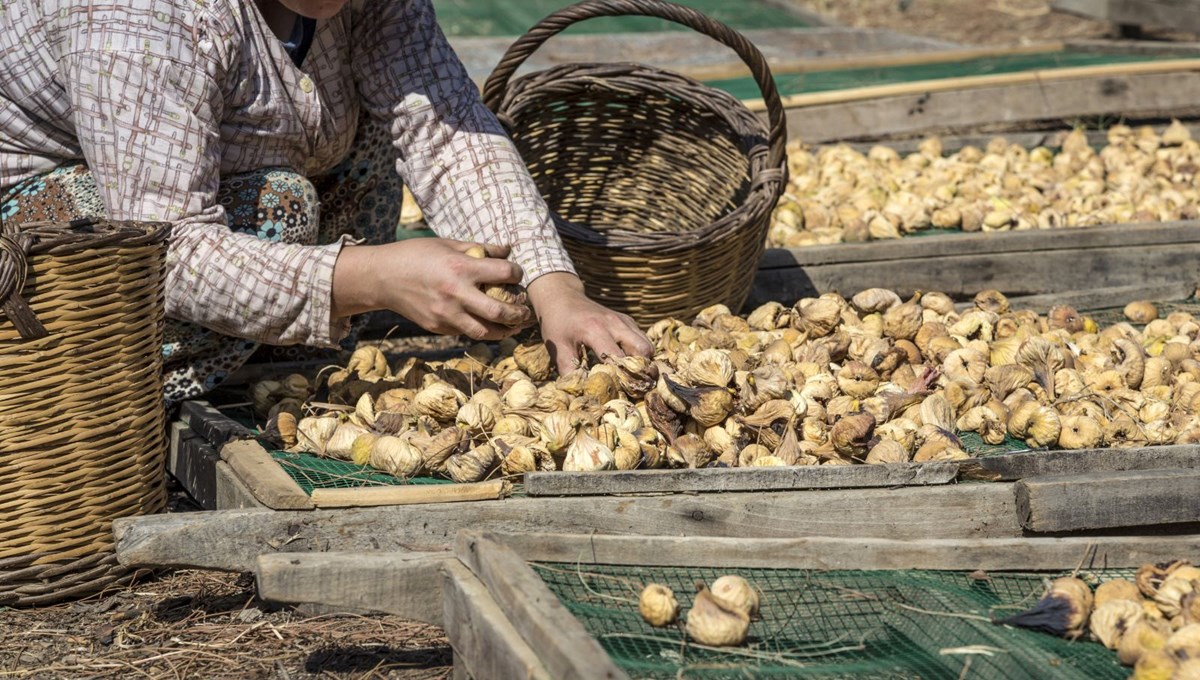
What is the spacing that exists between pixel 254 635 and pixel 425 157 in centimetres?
102

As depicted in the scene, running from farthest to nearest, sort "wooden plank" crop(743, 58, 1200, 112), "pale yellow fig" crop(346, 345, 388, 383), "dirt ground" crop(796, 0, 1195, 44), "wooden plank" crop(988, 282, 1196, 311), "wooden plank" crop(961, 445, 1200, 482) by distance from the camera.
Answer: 1. "dirt ground" crop(796, 0, 1195, 44)
2. "wooden plank" crop(743, 58, 1200, 112)
3. "wooden plank" crop(988, 282, 1196, 311)
4. "pale yellow fig" crop(346, 345, 388, 383)
5. "wooden plank" crop(961, 445, 1200, 482)

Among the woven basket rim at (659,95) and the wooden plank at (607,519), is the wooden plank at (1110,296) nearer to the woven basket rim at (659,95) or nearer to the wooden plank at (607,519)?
the woven basket rim at (659,95)

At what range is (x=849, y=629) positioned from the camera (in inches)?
59.6

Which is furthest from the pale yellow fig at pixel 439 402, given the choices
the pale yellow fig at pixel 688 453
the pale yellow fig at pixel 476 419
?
the pale yellow fig at pixel 688 453

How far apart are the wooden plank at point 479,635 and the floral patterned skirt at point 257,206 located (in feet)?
3.10

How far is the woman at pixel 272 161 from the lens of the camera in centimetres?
197

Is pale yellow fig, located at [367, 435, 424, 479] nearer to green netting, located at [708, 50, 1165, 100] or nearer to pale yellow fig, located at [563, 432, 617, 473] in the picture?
pale yellow fig, located at [563, 432, 617, 473]

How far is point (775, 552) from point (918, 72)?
412cm

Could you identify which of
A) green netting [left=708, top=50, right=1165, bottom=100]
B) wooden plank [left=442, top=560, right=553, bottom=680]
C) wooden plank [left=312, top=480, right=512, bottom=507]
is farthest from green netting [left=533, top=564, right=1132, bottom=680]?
green netting [left=708, top=50, right=1165, bottom=100]

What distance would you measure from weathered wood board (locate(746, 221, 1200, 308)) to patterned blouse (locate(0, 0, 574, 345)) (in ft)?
3.51

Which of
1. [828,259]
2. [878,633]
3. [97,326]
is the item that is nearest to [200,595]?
[97,326]

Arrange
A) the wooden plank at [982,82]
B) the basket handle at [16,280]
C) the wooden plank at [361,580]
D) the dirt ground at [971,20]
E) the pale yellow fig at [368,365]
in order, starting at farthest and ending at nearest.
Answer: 1. the dirt ground at [971,20]
2. the wooden plank at [982,82]
3. the pale yellow fig at [368,365]
4. the basket handle at [16,280]
5. the wooden plank at [361,580]

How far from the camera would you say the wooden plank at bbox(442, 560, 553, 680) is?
1.33 metres

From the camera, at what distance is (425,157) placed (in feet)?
8.21
